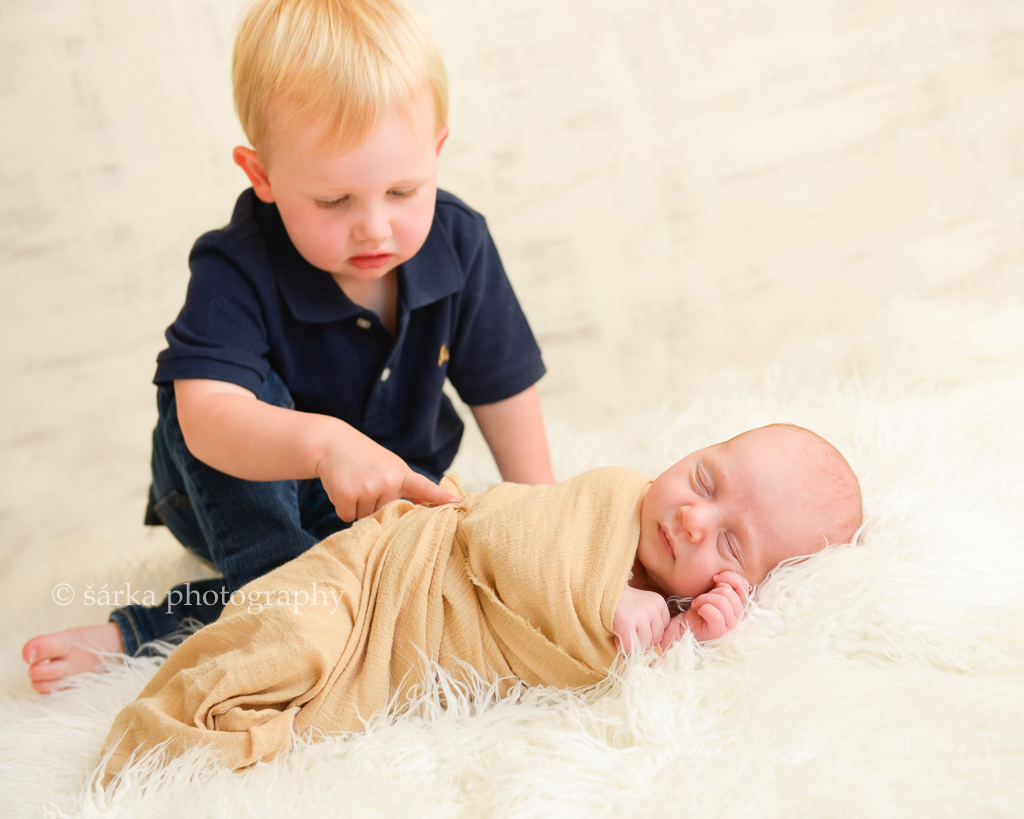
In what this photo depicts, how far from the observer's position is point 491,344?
4.20 feet

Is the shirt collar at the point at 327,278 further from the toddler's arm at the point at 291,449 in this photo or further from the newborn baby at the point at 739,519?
the newborn baby at the point at 739,519

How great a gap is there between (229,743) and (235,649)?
3.3 inches

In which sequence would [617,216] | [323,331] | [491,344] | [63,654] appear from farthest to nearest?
[617,216]
[491,344]
[323,331]
[63,654]

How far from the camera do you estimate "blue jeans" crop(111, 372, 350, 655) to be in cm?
109

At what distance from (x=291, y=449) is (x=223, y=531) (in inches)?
9.8

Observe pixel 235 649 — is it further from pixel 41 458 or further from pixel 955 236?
pixel 955 236

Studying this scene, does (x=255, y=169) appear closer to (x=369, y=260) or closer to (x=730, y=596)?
(x=369, y=260)

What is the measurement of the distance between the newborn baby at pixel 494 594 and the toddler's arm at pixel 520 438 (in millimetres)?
390

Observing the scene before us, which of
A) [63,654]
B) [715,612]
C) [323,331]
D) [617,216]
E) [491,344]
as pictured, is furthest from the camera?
[617,216]

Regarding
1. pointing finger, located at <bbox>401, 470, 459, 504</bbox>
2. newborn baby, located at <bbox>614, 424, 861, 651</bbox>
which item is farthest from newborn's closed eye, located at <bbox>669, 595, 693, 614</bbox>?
pointing finger, located at <bbox>401, 470, 459, 504</bbox>

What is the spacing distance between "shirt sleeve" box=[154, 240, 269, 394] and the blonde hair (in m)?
0.18

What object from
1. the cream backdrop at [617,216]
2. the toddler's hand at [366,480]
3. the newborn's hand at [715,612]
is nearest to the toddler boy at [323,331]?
the toddler's hand at [366,480]

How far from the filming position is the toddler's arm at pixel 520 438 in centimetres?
130

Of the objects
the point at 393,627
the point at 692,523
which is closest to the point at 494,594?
the point at 393,627
